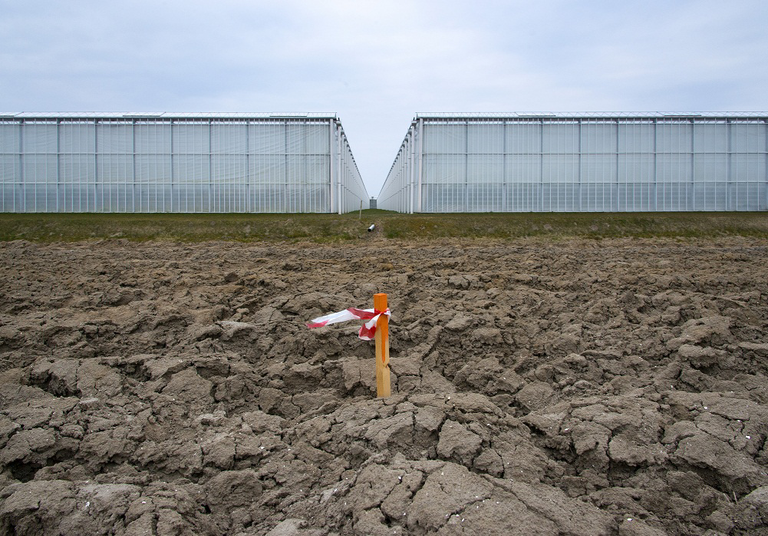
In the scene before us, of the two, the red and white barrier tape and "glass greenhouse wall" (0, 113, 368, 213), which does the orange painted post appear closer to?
the red and white barrier tape

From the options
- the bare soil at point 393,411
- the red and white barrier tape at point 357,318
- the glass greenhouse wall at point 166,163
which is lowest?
the bare soil at point 393,411

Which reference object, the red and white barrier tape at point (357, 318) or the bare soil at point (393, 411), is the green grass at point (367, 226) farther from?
the red and white barrier tape at point (357, 318)

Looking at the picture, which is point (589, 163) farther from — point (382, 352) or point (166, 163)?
point (382, 352)

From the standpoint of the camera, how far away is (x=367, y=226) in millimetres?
22188

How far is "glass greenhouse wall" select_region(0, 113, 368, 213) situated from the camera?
27797mm

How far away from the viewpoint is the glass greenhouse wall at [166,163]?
1094 inches

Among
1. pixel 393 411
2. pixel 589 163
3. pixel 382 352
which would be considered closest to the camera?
pixel 393 411

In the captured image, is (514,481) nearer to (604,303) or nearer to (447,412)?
(447,412)

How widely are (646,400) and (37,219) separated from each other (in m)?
28.2

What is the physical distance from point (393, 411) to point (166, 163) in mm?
28420

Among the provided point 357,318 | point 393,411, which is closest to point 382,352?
point 357,318

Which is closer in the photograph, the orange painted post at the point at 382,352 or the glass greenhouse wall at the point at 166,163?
the orange painted post at the point at 382,352

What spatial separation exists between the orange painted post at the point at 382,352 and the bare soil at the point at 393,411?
0.84 ft

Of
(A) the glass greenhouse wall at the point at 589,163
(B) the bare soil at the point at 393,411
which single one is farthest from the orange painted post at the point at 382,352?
(A) the glass greenhouse wall at the point at 589,163
